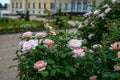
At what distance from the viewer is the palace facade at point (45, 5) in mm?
65875

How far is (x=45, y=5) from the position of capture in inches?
2744

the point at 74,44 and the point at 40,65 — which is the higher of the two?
the point at 74,44

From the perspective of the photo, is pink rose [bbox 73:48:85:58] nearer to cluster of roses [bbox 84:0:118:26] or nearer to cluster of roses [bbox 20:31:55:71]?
cluster of roses [bbox 20:31:55:71]

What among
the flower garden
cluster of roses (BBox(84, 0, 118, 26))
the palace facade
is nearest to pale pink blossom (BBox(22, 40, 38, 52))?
the flower garden

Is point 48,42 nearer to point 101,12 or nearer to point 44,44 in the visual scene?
point 44,44

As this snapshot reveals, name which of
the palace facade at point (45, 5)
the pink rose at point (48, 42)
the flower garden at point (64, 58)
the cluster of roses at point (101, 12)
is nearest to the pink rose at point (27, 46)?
the flower garden at point (64, 58)

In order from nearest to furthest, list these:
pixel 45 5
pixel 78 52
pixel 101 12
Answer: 1. pixel 78 52
2. pixel 101 12
3. pixel 45 5

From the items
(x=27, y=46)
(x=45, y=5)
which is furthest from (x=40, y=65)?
(x=45, y=5)

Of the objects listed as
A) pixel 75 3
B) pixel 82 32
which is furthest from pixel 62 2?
pixel 82 32

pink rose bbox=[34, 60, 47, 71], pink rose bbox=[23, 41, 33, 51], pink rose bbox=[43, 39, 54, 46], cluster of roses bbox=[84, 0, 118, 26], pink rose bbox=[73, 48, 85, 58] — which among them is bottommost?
pink rose bbox=[34, 60, 47, 71]

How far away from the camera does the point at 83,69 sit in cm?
344

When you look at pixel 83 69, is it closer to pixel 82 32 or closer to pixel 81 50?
pixel 81 50

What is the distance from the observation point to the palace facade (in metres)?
65.9

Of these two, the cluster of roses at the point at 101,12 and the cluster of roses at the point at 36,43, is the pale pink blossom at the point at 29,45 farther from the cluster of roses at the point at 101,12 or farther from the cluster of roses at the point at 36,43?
the cluster of roses at the point at 101,12
